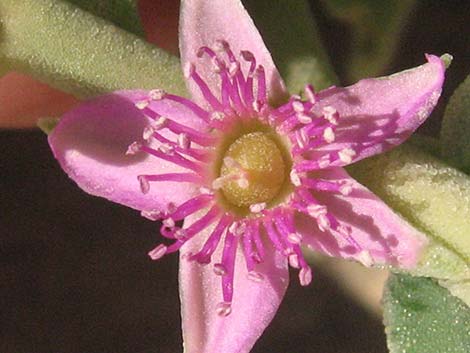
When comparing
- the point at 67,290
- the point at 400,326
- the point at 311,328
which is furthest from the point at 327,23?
the point at 400,326

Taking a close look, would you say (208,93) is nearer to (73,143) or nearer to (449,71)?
(73,143)

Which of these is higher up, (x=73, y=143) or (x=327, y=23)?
(x=73, y=143)

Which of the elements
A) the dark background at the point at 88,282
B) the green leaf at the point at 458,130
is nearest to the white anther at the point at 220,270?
the green leaf at the point at 458,130

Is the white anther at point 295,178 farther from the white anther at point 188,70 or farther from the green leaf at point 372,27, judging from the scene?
the green leaf at point 372,27

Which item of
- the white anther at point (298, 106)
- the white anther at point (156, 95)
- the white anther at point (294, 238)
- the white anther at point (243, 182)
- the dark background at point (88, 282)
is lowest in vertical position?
the dark background at point (88, 282)

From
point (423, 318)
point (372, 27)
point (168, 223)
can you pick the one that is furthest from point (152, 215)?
point (372, 27)

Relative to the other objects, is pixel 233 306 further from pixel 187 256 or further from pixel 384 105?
pixel 384 105
